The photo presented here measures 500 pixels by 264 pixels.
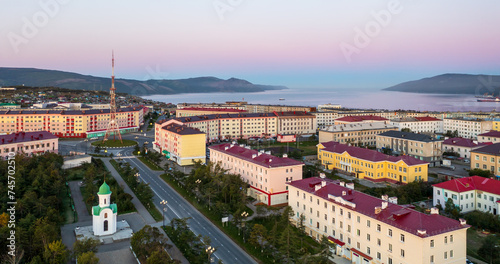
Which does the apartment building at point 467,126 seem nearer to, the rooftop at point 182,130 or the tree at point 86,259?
the rooftop at point 182,130

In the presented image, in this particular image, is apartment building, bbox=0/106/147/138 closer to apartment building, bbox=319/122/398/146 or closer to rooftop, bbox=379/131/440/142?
apartment building, bbox=319/122/398/146

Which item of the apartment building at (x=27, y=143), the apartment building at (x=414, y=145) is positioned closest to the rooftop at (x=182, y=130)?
the apartment building at (x=27, y=143)

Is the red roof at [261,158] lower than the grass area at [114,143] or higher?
higher

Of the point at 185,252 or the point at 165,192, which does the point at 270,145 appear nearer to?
the point at 165,192

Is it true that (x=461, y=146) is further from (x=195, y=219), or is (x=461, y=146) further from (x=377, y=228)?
(x=195, y=219)

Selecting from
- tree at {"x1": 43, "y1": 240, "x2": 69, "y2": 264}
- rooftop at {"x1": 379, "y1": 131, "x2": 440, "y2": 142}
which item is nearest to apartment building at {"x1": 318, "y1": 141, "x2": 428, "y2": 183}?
rooftop at {"x1": 379, "y1": 131, "x2": 440, "y2": 142}

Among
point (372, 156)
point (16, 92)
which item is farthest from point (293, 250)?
point (16, 92)

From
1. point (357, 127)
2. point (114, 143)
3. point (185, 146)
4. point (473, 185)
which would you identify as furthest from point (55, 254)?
point (357, 127)

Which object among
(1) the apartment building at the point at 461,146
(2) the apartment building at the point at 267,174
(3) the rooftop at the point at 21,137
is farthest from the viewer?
(1) the apartment building at the point at 461,146
